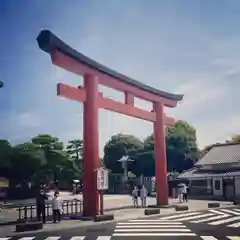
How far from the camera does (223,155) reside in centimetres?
4178

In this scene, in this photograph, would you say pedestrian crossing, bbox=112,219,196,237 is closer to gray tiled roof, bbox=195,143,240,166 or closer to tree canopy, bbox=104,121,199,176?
gray tiled roof, bbox=195,143,240,166

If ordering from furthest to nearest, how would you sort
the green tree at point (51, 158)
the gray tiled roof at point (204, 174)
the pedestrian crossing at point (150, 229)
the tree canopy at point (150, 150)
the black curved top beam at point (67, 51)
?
1. the tree canopy at point (150, 150)
2. the green tree at point (51, 158)
3. the gray tiled roof at point (204, 174)
4. the black curved top beam at point (67, 51)
5. the pedestrian crossing at point (150, 229)

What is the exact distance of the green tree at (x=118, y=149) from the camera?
6569cm

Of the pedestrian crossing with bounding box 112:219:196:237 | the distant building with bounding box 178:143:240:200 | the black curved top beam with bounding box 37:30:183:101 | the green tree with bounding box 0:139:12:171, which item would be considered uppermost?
the black curved top beam with bounding box 37:30:183:101

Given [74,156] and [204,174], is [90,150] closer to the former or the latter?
[204,174]

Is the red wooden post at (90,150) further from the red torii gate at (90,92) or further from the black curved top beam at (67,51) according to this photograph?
the black curved top beam at (67,51)

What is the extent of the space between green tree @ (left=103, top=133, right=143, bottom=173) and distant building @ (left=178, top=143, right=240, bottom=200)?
2333cm

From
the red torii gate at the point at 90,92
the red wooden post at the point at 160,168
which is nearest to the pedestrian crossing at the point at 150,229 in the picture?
the red torii gate at the point at 90,92

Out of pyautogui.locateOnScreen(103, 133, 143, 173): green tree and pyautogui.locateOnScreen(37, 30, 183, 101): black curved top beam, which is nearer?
pyautogui.locateOnScreen(37, 30, 183, 101): black curved top beam

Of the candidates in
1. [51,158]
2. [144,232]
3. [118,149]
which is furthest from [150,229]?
[118,149]

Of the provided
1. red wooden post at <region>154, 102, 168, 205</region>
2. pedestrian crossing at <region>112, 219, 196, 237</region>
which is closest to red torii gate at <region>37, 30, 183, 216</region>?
red wooden post at <region>154, 102, 168, 205</region>

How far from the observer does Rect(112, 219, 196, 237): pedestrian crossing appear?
44.2 ft

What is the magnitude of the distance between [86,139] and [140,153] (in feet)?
144

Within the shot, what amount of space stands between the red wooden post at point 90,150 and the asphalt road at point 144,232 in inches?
97.3
